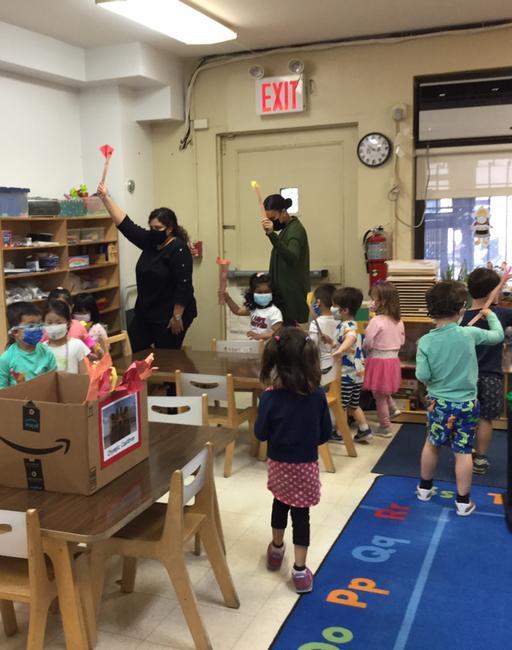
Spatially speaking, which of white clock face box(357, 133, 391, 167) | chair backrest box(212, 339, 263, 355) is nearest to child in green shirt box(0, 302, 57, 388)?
chair backrest box(212, 339, 263, 355)

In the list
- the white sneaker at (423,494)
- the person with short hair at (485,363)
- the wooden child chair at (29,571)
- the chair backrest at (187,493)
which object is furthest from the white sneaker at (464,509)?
the wooden child chair at (29,571)

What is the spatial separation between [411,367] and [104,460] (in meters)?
3.18

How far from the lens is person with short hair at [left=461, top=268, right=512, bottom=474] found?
3602mm

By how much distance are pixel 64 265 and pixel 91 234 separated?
0.52 m

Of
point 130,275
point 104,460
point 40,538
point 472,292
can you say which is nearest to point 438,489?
point 472,292

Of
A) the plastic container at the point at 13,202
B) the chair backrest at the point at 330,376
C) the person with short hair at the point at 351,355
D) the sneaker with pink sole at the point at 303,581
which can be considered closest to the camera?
the sneaker with pink sole at the point at 303,581

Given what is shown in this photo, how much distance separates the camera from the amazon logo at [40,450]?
6.34 feet

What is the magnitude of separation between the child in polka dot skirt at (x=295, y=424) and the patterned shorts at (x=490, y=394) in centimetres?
149

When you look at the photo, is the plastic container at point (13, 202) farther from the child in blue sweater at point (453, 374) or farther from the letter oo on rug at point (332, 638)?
the letter oo on rug at point (332, 638)

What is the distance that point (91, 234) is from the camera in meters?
5.71

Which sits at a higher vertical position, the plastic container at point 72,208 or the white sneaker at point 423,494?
the plastic container at point 72,208

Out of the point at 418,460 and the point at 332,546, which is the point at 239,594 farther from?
the point at 418,460

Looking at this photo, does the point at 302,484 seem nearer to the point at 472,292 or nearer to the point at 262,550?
the point at 262,550

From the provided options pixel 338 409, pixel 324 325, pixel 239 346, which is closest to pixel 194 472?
pixel 338 409
